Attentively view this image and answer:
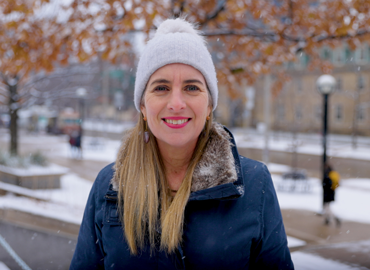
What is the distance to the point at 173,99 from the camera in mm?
1853

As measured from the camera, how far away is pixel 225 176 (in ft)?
6.15

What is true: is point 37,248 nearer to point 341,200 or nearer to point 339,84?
point 341,200

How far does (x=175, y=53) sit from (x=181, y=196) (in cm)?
76

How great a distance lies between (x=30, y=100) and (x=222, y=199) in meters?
14.6

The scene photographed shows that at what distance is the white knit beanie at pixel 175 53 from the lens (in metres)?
1.89

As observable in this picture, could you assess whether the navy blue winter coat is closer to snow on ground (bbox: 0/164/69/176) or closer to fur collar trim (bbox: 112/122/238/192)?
fur collar trim (bbox: 112/122/238/192)

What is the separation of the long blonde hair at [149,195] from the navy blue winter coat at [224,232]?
0.20ft

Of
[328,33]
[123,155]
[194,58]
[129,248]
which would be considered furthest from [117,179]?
[328,33]

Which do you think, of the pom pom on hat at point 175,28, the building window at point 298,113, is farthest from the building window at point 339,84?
the pom pom on hat at point 175,28

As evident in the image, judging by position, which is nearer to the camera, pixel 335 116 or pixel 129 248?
pixel 129 248

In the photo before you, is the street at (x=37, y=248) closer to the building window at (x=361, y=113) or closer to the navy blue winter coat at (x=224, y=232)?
the navy blue winter coat at (x=224, y=232)

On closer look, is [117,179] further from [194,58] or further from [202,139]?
[194,58]

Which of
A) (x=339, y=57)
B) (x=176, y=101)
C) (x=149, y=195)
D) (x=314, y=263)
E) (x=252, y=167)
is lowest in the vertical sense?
(x=314, y=263)

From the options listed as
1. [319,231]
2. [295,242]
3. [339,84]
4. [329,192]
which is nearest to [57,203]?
[295,242]
